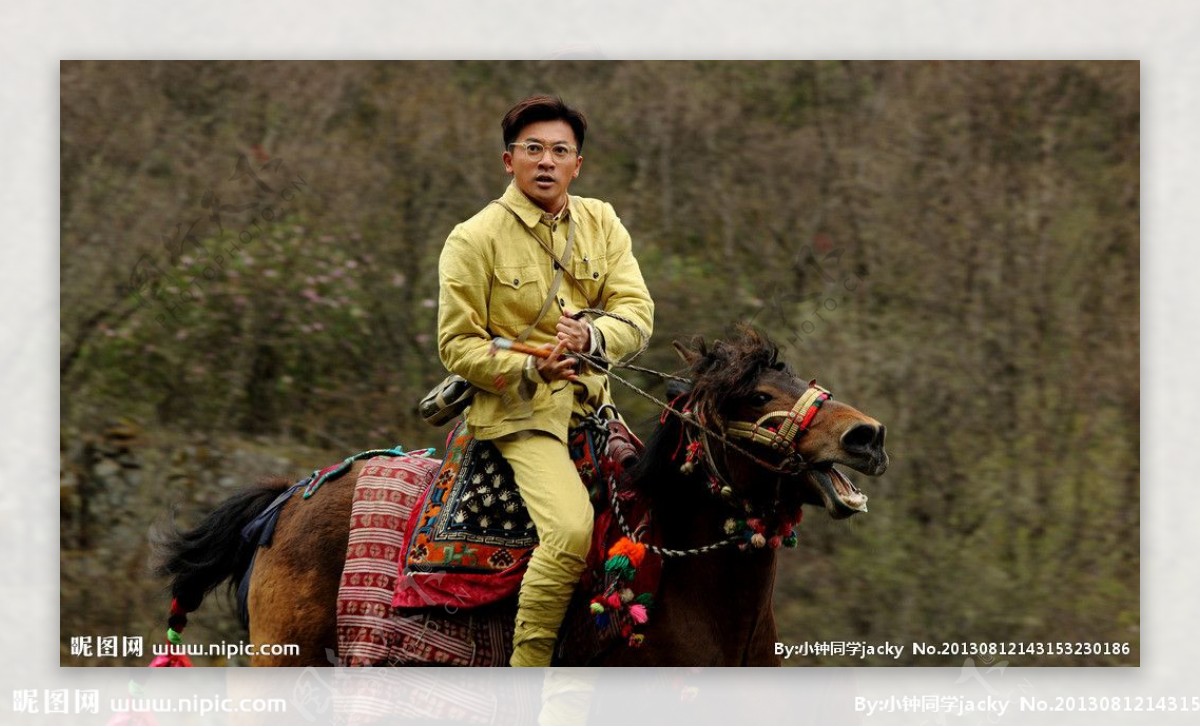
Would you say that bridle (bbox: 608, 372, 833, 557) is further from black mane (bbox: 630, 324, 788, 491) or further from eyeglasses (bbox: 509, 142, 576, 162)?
eyeglasses (bbox: 509, 142, 576, 162)

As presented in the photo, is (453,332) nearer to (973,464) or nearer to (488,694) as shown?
(488,694)

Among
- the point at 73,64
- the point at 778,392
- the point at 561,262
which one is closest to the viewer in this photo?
the point at 778,392

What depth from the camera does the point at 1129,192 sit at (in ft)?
23.5

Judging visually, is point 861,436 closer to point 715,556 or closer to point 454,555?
point 715,556

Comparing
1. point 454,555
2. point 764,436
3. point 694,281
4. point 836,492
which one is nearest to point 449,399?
point 454,555

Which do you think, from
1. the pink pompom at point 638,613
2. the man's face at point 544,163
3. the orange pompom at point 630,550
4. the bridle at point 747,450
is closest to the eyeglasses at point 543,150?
the man's face at point 544,163

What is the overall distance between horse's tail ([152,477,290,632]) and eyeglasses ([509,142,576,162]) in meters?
1.84

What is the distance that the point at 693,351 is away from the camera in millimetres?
5273

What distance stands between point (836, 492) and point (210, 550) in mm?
2689

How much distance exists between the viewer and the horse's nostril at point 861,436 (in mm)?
4705

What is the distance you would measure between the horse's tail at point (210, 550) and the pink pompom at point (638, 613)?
5.83 ft

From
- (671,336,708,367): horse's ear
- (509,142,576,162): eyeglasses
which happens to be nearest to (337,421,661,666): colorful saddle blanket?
(671,336,708,367): horse's ear

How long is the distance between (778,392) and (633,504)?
693 mm

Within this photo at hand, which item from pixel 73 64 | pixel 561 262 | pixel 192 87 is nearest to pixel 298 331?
pixel 192 87
